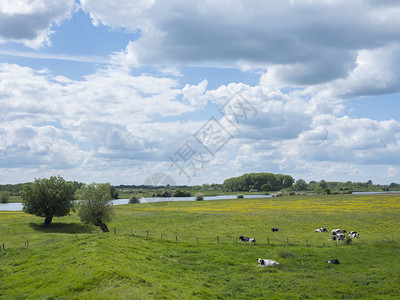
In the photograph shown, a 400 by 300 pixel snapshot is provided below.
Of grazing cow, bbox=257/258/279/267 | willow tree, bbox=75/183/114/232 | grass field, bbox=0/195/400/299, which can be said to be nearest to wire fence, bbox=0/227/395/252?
grass field, bbox=0/195/400/299

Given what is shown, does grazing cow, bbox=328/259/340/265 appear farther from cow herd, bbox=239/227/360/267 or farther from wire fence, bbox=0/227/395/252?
wire fence, bbox=0/227/395/252

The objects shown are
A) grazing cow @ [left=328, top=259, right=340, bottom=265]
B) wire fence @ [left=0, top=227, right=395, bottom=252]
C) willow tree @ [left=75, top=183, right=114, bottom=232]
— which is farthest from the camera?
willow tree @ [left=75, top=183, right=114, bottom=232]

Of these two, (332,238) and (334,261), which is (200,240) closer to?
(334,261)

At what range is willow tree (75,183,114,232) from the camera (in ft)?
167

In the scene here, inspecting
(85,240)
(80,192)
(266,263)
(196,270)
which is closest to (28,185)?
(80,192)

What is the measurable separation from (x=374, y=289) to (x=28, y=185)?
59917 millimetres

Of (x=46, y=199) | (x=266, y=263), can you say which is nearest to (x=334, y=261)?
(x=266, y=263)

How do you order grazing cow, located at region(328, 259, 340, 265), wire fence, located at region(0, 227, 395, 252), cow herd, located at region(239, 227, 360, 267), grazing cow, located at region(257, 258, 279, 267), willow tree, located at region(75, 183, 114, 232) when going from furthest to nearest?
willow tree, located at region(75, 183, 114, 232), wire fence, located at region(0, 227, 395, 252), grazing cow, located at region(328, 259, 340, 265), cow herd, located at region(239, 227, 360, 267), grazing cow, located at region(257, 258, 279, 267)

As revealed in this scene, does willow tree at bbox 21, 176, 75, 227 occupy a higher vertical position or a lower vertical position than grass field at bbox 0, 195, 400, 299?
higher

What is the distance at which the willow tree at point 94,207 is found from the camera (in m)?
51.0

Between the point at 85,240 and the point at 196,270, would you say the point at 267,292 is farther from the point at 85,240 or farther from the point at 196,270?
the point at 85,240

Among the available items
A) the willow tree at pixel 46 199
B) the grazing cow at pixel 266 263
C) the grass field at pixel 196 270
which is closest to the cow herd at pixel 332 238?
the grazing cow at pixel 266 263

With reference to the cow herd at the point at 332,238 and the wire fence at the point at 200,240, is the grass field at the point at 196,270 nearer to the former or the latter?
the wire fence at the point at 200,240

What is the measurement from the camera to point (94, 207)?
5109 cm
